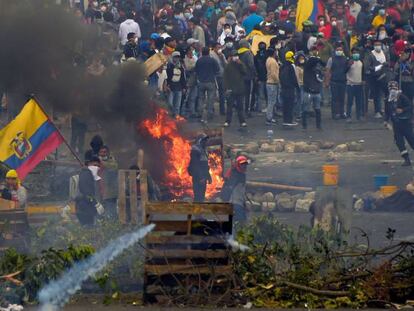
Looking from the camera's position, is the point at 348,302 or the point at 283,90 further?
the point at 283,90

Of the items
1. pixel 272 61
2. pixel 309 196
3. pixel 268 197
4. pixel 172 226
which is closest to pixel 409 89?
pixel 272 61

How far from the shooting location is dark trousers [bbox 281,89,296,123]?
2569 centimetres

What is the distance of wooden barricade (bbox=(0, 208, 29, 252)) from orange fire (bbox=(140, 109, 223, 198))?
385 cm

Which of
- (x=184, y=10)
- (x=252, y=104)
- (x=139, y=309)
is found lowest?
(x=139, y=309)

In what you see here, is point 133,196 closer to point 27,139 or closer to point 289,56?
point 27,139

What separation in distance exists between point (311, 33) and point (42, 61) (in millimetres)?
8595

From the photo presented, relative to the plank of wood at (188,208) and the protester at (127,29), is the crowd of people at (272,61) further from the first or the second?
the plank of wood at (188,208)

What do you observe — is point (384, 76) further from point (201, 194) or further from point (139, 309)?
point (139, 309)

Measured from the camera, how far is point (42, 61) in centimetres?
2141

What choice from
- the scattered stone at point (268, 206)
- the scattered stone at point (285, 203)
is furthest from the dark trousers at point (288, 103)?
the scattered stone at point (268, 206)

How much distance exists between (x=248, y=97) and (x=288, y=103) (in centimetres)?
120

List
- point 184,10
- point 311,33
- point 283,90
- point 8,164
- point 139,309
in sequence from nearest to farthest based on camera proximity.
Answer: point 139,309, point 8,164, point 283,90, point 311,33, point 184,10

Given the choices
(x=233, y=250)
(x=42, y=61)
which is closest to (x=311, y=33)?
(x=42, y=61)

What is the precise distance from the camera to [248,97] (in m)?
26.7
